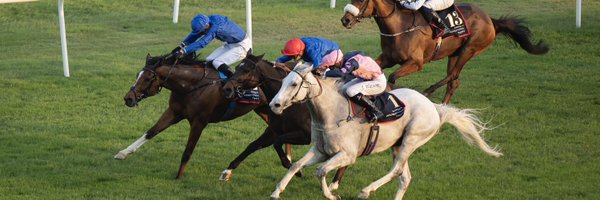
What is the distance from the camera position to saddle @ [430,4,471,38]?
12.9m

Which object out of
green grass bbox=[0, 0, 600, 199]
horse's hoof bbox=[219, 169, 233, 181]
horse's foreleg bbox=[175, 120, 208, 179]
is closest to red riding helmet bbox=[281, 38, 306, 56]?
green grass bbox=[0, 0, 600, 199]

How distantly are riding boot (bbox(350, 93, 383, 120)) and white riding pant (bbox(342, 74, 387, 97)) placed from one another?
38mm

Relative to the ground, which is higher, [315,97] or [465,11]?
[315,97]

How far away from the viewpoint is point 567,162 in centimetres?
1123

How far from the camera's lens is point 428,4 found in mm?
12914

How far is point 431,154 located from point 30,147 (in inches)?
176

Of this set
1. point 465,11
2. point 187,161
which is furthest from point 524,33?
point 187,161

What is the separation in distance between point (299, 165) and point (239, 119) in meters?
4.84

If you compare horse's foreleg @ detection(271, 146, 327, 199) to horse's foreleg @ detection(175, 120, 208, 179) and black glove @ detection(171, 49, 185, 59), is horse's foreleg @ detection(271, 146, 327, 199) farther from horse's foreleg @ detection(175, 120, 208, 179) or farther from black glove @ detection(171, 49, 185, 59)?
black glove @ detection(171, 49, 185, 59)

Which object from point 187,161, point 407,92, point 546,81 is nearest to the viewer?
point 407,92

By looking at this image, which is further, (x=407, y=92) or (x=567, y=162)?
(x=567, y=162)

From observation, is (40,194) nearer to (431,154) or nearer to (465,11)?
(431,154)

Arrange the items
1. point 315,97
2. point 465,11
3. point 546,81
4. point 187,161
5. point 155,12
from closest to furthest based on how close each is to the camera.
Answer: point 315,97 < point 187,161 < point 465,11 < point 546,81 < point 155,12

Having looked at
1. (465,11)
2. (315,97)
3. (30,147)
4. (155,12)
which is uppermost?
(315,97)
